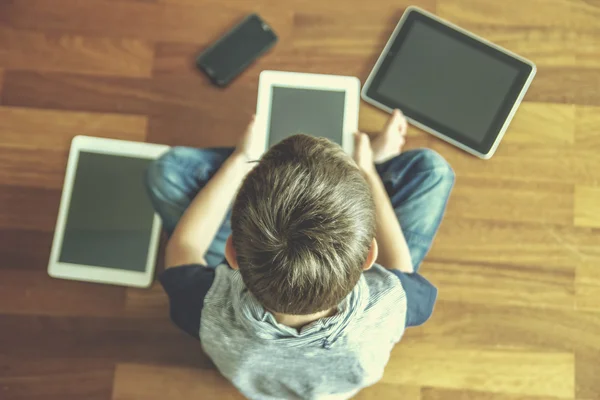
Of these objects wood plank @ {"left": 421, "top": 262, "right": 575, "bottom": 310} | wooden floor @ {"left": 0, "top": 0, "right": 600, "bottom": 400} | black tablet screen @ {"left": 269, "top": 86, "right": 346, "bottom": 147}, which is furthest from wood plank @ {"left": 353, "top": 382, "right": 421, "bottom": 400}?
black tablet screen @ {"left": 269, "top": 86, "right": 346, "bottom": 147}

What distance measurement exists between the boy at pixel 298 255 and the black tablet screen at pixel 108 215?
5.3 inches

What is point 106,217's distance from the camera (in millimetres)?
925

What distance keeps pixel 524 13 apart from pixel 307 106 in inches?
16.8

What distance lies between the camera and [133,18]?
39.3 inches

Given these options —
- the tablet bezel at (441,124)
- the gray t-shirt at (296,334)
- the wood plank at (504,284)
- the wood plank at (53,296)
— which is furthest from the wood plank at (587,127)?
the wood plank at (53,296)

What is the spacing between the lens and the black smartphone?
96cm

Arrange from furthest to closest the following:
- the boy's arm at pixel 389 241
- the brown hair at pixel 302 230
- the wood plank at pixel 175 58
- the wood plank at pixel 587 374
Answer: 1. the wood plank at pixel 175 58
2. the wood plank at pixel 587 374
3. the boy's arm at pixel 389 241
4. the brown hair at pixel 302 230

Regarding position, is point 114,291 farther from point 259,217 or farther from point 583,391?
point 583,391

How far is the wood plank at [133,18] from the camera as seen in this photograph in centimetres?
99

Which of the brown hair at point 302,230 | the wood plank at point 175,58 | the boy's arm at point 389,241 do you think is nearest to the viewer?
the brown hair at point 302,230

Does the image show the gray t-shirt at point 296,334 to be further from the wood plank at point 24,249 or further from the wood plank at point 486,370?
the wood plank at point 24,249

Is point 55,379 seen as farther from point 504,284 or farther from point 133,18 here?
point 504,284

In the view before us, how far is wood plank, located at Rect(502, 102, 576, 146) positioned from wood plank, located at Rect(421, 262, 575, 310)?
0.71 ft

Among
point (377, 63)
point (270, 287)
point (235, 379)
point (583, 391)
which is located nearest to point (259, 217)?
point (270, 287)
